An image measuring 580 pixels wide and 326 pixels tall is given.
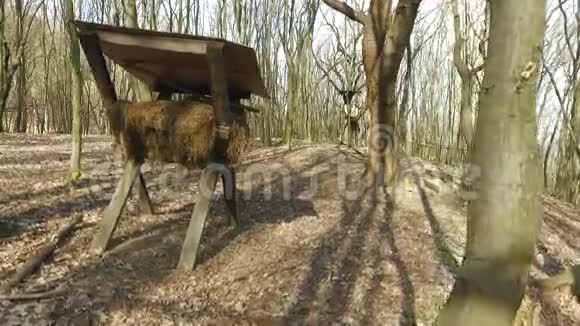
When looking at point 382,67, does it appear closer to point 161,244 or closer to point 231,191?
point 231,191

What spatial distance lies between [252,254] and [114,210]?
1.53 meters

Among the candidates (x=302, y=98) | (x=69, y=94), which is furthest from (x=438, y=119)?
(x=69, y=94)

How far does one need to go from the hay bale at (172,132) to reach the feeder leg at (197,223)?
0.53 feet

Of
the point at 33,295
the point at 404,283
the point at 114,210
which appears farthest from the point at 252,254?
the point at 33,295

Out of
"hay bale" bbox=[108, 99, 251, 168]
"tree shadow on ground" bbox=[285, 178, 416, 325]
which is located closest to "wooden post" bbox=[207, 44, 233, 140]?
"hay bale" bbox=[108, 99, 251, 168]

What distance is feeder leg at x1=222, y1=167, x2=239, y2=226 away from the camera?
5.25 meters

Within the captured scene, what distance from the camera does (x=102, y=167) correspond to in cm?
854

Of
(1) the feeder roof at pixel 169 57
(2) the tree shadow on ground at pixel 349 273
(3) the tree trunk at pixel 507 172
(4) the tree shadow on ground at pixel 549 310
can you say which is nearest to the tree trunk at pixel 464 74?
(2) the tree shadow on ground at pixel 349 273

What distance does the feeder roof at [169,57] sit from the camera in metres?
4.18

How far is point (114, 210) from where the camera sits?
469 centimetres

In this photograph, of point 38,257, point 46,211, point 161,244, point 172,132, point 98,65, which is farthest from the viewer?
point 46,211

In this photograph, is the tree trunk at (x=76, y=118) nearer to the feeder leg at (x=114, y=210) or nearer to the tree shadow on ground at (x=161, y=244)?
the tree shadow on ground at (x=161, y=244)

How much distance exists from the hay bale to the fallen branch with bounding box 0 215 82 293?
106cm

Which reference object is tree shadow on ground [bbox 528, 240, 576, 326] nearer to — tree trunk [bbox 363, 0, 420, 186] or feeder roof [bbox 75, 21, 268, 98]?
tree trunk [bbox 363, 0, 420, 186]
